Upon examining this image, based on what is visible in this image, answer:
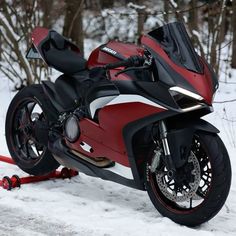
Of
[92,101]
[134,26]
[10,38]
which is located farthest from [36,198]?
[134,26]

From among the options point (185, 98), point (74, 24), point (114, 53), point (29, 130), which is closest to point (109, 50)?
point (114, 53)

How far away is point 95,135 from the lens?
4.48m

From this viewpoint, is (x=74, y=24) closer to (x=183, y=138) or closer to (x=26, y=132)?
(x=26, y=132)

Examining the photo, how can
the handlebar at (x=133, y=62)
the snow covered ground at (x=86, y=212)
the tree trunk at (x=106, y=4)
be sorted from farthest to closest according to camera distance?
the tree trunk at (x=106, y=4) → the handlebar at (x=133, y=62) → the snow covered ground at (x=86, y=212)

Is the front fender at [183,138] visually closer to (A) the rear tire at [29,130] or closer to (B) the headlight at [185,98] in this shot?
(B) the headlight at [185,98]

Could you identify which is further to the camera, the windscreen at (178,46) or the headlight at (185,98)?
the windscreen at (178,46)

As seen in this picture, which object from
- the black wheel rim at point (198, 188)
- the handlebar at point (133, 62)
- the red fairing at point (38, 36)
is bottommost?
the black wheel rim at point (198, 188)

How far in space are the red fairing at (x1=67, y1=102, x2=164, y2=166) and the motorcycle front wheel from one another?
26cm

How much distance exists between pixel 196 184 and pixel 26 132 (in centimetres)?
186

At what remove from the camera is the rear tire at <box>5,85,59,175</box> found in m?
5.07

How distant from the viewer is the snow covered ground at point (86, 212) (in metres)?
3.93

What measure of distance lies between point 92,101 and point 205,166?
0.98 metres

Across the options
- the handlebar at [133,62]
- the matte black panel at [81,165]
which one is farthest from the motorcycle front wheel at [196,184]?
the handlebar at [133,62]

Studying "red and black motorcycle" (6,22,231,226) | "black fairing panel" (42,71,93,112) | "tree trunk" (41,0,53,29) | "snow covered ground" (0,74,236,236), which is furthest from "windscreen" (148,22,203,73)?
"tree trunk" (41,0,53,29)
